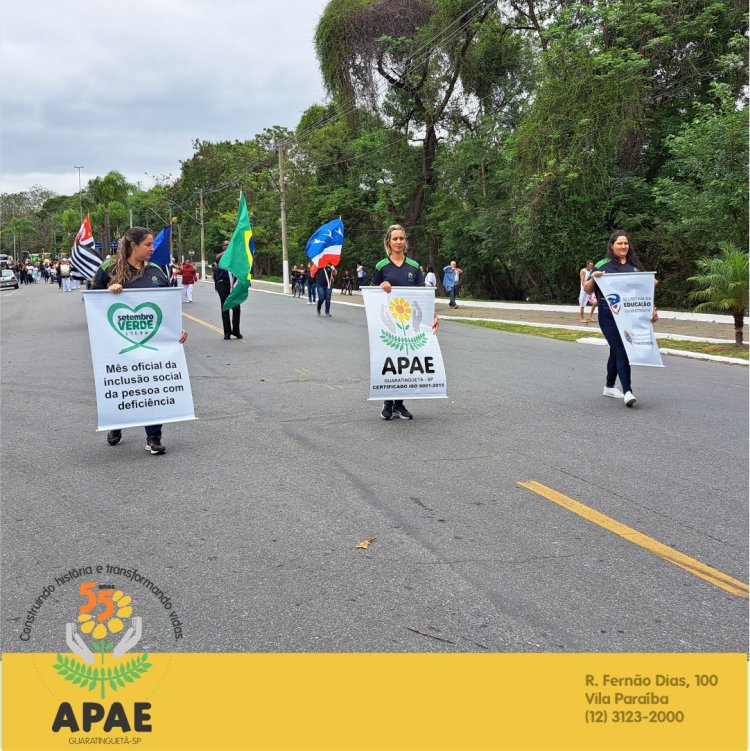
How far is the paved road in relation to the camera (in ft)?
11.9

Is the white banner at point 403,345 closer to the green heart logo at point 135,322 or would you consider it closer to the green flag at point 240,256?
the green heart logo at point 135,322

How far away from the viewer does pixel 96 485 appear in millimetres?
5934

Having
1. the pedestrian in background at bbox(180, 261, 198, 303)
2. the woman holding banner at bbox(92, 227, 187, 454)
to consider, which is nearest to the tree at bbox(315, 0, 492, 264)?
the pedestrian in background at bbox(180, 261, 198, 303)

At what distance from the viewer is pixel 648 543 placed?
4.64 meters

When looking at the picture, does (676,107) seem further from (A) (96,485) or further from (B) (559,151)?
(A) (96,485)

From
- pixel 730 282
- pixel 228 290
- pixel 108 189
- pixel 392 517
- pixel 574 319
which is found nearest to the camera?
pixel 392 517

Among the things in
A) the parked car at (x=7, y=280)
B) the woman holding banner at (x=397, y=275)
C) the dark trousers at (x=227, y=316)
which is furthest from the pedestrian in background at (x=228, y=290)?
the parked car at (x=7, y=280)

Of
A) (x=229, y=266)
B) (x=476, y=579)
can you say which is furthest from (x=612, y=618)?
(x=229, y=266)

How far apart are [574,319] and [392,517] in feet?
62.8

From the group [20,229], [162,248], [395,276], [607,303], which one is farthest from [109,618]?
[20,229]

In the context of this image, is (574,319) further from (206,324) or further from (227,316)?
(227,316)

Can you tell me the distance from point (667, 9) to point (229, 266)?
57.0ft

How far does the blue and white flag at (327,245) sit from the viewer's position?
2186 centimetres

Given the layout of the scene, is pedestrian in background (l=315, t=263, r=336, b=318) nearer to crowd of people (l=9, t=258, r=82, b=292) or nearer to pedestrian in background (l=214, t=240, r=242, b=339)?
pedestrian in background (l=214, t=240, r=242, b=339)
